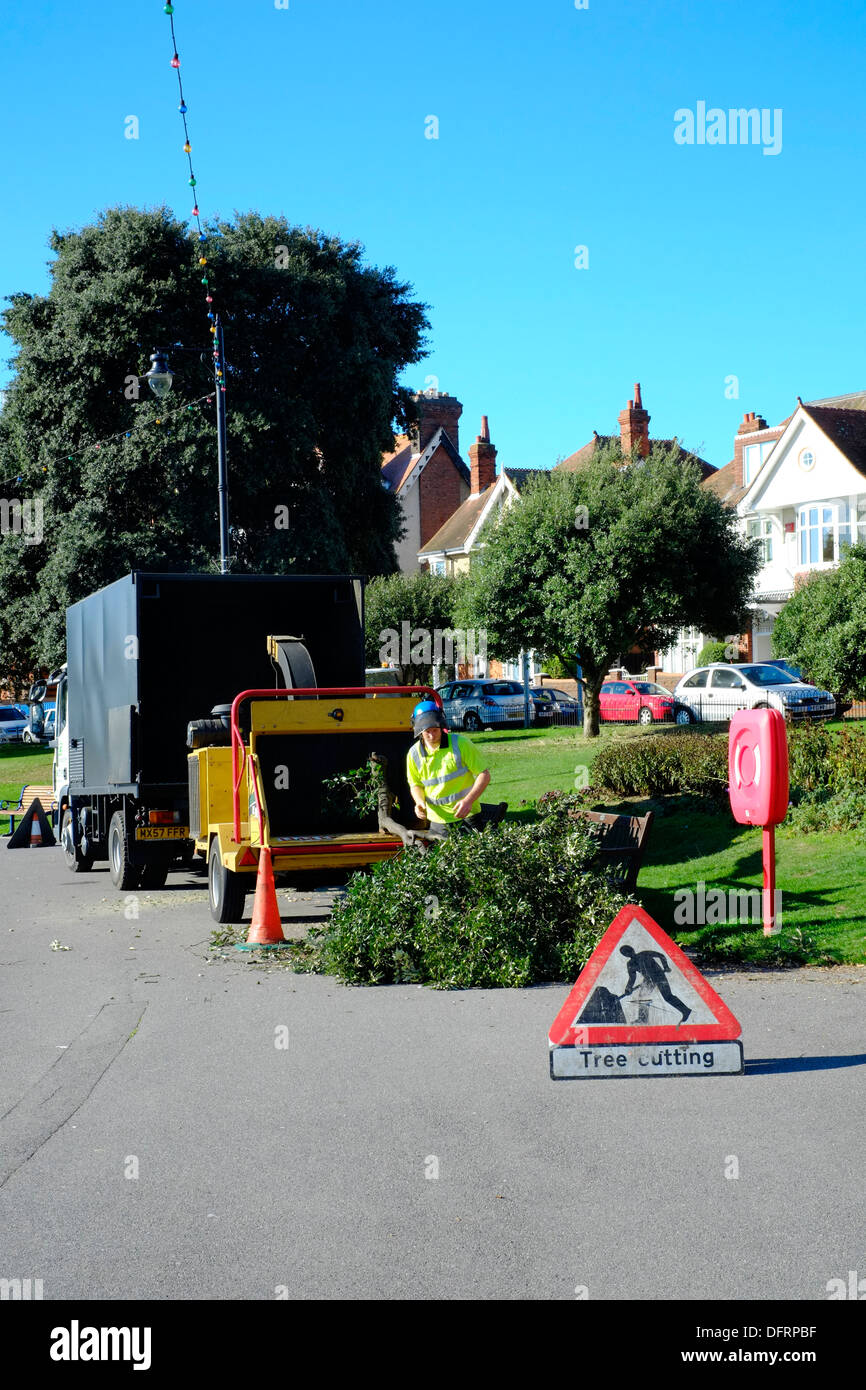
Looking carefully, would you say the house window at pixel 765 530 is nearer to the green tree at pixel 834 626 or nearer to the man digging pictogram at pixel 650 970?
the green tree at pixel 834 626

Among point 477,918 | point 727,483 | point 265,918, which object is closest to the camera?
point 477,918

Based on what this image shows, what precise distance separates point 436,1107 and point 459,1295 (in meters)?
2.04

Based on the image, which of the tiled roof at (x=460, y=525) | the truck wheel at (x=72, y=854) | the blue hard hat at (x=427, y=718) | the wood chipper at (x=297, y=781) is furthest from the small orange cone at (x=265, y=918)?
the tiled roof at (x=460, y=525)

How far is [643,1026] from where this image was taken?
631 centimetres

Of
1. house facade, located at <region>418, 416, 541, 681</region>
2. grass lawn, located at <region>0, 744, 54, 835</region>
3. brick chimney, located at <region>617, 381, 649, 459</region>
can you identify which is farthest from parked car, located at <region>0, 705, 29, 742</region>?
brick chimney, located at <region>617, 381, 649, 459</region>

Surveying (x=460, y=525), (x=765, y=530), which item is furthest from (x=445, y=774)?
(x=460, y=525)

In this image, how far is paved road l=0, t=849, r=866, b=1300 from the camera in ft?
13.7

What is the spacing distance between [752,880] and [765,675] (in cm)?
1899

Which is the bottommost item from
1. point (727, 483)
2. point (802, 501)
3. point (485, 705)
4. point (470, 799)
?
point (485, 705)

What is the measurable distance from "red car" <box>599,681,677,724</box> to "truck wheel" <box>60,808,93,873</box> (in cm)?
1927

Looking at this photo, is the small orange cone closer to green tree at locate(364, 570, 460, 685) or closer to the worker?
the worker

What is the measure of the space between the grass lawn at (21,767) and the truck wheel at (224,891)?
18.7m

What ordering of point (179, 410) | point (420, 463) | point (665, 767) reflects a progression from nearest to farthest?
point (665, 767) < point (179, 410) < point (420, 463)

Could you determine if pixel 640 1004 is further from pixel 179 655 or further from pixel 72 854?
pixel 72 854
